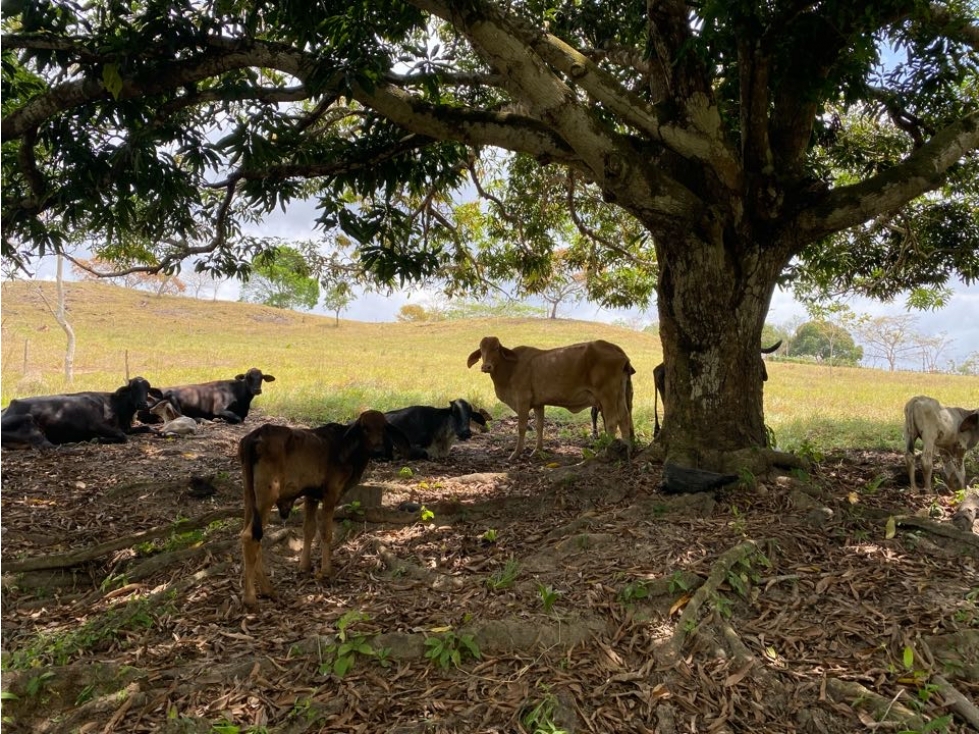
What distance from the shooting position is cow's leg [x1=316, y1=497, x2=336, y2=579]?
5840 mm

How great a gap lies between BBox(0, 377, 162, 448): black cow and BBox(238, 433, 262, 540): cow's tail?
7.82 meters

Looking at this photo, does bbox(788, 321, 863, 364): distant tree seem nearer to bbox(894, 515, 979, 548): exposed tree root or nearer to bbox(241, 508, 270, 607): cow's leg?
bbox(894, 515, 979, 548): exposed tree root

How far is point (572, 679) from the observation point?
4309mm

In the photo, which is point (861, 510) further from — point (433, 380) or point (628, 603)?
point (433, 380)

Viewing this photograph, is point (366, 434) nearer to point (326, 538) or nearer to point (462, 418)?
point (326, 538)

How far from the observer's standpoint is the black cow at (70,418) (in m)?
11.3

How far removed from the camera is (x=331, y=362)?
117 feet

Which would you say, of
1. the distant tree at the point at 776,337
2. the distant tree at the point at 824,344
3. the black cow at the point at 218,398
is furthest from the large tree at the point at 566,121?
the distant tree at the point at 776,337

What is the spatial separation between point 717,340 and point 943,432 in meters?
2.80

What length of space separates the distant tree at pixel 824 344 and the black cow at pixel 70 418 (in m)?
46.0

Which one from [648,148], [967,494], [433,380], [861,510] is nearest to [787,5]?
[648,148]

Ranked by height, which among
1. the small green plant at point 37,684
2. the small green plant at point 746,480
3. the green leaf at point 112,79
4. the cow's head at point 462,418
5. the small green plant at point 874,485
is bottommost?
the small green plant at point 37,684

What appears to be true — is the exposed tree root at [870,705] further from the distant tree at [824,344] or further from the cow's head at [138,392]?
the distant tree at [824,344]

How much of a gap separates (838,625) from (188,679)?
4184 millimetres
